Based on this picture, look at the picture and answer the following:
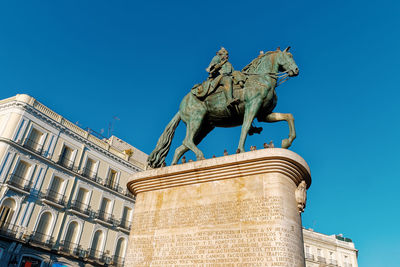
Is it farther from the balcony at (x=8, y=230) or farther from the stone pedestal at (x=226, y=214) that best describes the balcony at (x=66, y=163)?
the stone pedestal at (x=226, y=214)

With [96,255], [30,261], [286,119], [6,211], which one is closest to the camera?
[286,119]

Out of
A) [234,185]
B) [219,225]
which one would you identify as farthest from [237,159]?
[219,225]

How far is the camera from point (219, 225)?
6.52m

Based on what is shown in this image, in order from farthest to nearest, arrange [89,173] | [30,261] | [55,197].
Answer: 1. [89,173]
2. [55,197]
3. [30,261]

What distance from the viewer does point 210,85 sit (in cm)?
884

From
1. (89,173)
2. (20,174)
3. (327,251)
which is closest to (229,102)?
(20,174)

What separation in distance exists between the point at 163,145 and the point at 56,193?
26710mm

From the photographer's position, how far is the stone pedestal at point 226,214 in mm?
5938

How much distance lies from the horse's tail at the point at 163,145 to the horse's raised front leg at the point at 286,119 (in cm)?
257

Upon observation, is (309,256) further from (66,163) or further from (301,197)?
(301,197)

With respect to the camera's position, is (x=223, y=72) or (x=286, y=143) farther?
(x=223, y=72)

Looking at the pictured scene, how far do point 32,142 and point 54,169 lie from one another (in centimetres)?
328

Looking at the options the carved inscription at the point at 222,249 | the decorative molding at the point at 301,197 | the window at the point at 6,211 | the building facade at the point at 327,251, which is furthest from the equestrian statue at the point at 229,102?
the building facade at the point at 327,251

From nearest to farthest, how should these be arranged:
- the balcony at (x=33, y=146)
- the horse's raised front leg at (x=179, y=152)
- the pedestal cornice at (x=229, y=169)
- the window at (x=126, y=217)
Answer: the pedestal cornice at (x=229, y=169) → the horse's raised front leg at (x=179, y=152) → the balcony at (x=33, y=146) → the window at (x=126, y=217)
